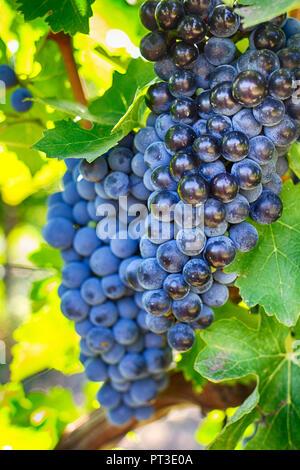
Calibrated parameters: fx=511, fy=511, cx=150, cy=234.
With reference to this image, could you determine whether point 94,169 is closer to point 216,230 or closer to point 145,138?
point 145,138

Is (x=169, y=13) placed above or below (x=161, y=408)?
above

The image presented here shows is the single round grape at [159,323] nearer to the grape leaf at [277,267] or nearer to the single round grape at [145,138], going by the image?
the grape leaf at [277,267]

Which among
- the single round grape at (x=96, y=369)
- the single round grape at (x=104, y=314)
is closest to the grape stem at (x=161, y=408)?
the single round grape at (x=96, y=369)

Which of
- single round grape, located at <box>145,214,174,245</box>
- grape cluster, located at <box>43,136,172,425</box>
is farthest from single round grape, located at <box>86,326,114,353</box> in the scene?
single round grape, located at <box>145,214,174,245</box>

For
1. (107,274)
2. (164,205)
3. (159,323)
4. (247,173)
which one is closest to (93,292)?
(107,274)

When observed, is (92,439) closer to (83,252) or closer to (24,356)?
(24,356)

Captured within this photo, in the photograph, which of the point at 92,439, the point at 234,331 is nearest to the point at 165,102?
the point at 234,331

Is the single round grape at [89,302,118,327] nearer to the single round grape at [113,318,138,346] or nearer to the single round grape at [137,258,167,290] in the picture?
the single round grape at [113,318,138,346]
